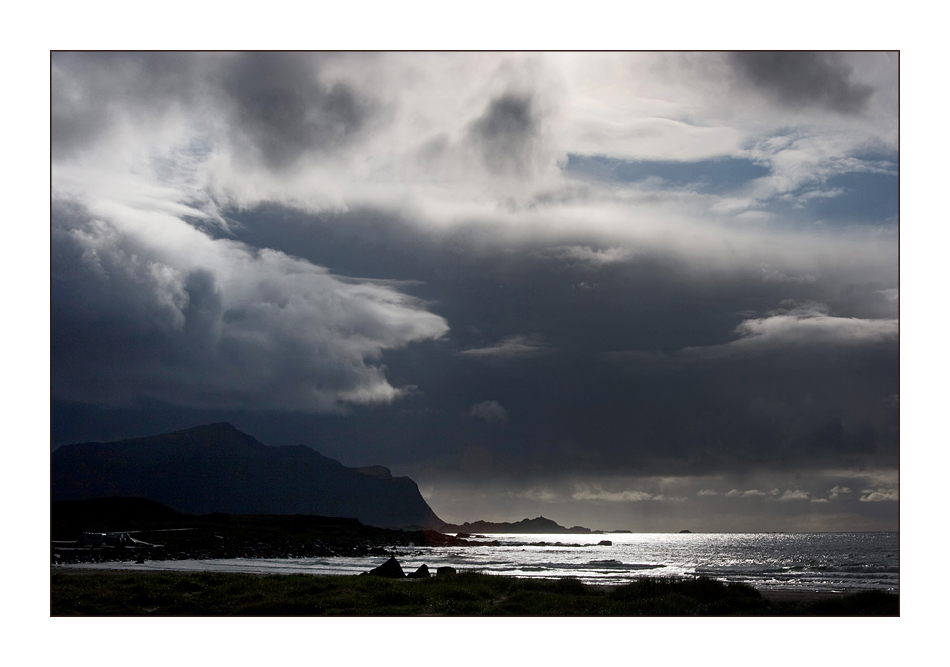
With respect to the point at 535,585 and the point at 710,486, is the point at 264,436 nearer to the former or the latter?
the point at 535,585

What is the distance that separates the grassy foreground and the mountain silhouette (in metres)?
2.40

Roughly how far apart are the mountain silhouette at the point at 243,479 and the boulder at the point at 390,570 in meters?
1.33

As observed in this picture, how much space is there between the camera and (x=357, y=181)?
19.6 meters

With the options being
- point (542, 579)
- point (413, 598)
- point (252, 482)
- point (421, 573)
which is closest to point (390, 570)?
point (421, 573)

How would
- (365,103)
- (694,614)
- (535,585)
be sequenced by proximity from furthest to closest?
(365,103) < (535,585) < (694,614)

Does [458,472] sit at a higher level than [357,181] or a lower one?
lower

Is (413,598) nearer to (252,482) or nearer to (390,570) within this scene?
(390,570)

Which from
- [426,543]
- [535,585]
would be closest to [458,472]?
[426,543]

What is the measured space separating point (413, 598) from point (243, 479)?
20.4 ft

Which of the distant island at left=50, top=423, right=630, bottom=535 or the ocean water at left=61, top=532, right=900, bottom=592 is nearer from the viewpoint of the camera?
the ocean water at left=61, top=532, right=900, bottom=592

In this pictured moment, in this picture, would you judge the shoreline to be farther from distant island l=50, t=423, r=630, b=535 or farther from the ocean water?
distant island l=50, t=423, r=630, b=535

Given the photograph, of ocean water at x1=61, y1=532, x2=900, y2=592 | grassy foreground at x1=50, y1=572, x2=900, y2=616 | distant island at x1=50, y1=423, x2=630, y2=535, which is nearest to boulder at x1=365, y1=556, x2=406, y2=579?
ocean water at x1=61, y1=532, x2=900, y2=592

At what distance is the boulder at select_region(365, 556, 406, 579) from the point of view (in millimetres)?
18766

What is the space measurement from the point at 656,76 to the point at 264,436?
13.7 m
